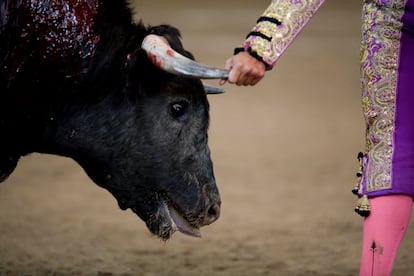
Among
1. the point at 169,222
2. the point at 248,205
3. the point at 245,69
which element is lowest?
the point at 169,222

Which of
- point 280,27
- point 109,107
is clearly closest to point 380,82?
point 280,27

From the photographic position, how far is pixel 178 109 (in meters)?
2.85

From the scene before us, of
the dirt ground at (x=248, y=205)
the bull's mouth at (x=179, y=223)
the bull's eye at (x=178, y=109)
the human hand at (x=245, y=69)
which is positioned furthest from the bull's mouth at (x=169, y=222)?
the dirt ground at (x=248, y=205)

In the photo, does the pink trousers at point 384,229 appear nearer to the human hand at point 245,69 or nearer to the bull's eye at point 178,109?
the human hand at point 245,69

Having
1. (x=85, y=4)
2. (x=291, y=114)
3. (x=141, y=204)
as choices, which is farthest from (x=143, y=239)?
(x=291, y=114)

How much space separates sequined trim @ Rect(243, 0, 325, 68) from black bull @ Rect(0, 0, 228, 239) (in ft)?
0.96

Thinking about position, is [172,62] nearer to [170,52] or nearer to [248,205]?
[170,52]

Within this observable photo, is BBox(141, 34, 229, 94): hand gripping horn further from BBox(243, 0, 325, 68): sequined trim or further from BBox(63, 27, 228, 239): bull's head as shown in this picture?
BBox(243, 0, 325, 68): sequined trim

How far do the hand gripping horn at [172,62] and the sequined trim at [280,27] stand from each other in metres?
0.15

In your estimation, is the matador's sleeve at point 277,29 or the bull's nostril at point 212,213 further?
the bull's nostril at point 212,213

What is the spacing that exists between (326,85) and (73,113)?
6013mm

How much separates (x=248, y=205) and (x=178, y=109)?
2.38m

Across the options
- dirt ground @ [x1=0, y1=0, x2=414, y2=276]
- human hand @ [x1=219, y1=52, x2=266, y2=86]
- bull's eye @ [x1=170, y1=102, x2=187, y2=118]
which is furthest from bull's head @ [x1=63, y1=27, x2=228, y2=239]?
dirt ground @ [x1=0, y1=0, x2=414, y2=276]

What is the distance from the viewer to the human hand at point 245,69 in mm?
2510
